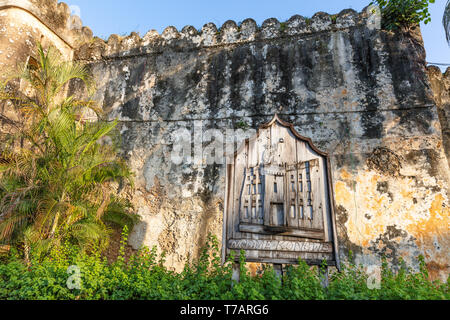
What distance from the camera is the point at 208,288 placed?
3.48 metres

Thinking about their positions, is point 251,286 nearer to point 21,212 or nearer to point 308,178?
point 308,178

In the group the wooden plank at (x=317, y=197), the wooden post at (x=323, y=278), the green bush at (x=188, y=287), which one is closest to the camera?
the green bush at (x=188, y=287)

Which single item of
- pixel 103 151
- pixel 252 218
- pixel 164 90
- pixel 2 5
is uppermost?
pixel 2 5

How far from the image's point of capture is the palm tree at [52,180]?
14.8 ft

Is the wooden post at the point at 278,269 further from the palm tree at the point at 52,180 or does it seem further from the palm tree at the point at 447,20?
the palm tree at the point at 447,20

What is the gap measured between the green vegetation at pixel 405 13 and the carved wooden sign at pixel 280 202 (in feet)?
12.1

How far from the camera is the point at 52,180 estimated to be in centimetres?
475

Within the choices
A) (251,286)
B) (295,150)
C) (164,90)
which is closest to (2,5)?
(164,90)

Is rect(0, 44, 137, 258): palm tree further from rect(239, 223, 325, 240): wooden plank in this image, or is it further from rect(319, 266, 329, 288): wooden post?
rect(319, 266, 329, 288): wooden post

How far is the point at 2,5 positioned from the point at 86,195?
4182 millimetres

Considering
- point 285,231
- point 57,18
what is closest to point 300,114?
point 285,231

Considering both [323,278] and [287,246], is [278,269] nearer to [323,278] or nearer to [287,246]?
[287,246]

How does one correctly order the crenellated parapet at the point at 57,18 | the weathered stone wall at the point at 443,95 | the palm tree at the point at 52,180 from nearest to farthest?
the palm tree at the point at 52,180 < the weathered stone wall at the point at 443,95 < the crenellated parapet at the point at 57,18

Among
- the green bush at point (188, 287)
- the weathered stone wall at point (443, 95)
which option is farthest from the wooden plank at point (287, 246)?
the weathered stone wall at point (443, 95)
